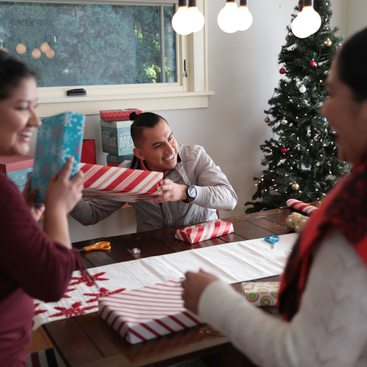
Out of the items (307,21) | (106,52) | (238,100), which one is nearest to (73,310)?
(307,21)

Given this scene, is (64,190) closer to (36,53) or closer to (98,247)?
(98,247)

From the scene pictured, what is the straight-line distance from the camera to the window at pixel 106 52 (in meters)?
3.23

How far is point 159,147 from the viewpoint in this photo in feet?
7.63

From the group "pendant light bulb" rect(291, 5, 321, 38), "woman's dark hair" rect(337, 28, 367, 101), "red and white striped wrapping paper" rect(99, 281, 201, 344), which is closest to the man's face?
"pendant light bulb" rect(291, 5, 321, 38)

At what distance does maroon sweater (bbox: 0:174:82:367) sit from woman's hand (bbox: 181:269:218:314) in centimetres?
25

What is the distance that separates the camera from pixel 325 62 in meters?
3.52

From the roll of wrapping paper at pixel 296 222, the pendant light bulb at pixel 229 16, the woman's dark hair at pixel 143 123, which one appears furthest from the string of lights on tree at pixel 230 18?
the roll of wrapping paper at pixel 296 222

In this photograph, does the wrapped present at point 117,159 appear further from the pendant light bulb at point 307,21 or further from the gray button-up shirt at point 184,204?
the pendant light bulb at point 307,21

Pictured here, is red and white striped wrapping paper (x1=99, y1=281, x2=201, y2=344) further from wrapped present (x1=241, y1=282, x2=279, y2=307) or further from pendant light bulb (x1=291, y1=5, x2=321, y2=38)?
pendant light bulb (x1=291, y1=5, x2=321, y2=38)

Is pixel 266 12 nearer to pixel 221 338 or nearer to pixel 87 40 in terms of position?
pixel 87 40

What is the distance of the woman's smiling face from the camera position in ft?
3.51

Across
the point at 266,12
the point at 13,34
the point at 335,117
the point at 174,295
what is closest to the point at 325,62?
the point at 266,12

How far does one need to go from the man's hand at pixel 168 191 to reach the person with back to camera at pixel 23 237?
2.85 ft

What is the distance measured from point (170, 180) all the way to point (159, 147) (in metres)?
0.17
